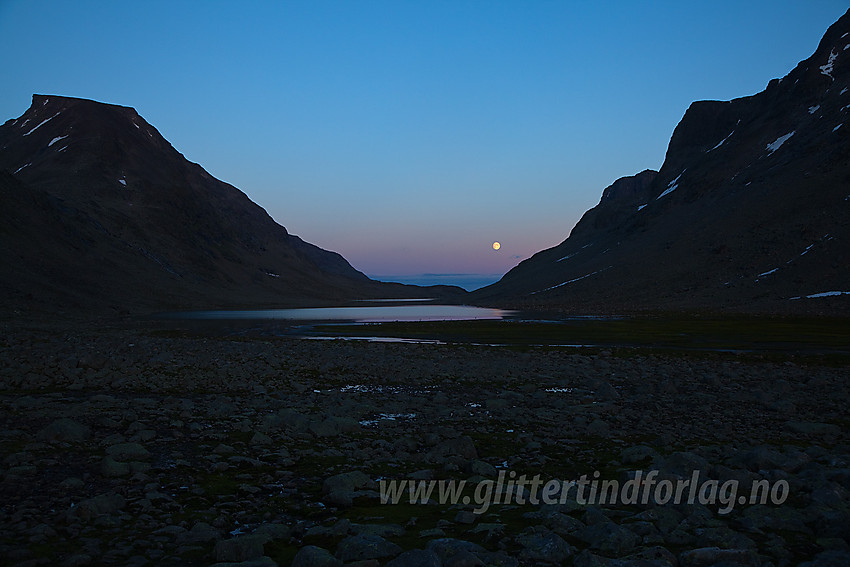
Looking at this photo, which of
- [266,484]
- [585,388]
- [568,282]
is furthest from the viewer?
Result: [568,282]

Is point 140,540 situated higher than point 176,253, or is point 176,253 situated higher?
point 176,253

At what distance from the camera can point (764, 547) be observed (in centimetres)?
650

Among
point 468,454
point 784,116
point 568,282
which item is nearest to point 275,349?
point 468,454

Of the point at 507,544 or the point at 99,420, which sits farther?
the point at 99,420

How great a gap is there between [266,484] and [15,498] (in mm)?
3391

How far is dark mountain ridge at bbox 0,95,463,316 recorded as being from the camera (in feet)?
275

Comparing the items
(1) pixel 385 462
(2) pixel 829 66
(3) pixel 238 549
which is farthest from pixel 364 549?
(2) pixel 829 66

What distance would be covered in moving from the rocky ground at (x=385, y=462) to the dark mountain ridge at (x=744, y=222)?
202 feet

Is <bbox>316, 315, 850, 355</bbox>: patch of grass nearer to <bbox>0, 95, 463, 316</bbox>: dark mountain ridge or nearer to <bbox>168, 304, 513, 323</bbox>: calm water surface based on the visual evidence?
<bbox>168, 304, 513, 323</bbox>: calm water surface

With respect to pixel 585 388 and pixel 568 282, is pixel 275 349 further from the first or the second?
pixel 568 282

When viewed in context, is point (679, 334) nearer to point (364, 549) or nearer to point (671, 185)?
point (364, 549)

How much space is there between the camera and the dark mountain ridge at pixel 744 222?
86625mm

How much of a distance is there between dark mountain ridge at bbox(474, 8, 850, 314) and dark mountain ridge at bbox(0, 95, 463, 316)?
72.1 metres

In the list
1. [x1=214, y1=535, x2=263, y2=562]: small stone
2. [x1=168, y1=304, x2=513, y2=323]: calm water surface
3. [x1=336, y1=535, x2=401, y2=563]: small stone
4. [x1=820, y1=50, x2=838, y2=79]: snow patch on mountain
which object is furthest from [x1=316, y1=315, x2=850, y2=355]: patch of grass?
[x1=820, y1=50, x2=838, y2=79]: snow patch on mountain
